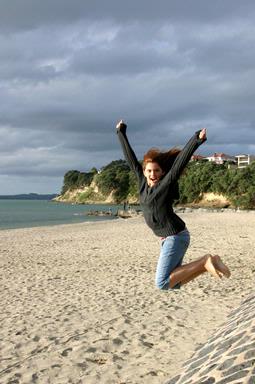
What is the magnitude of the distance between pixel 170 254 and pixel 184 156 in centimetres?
116

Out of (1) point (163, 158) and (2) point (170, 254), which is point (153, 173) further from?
(2) point (170, 254)

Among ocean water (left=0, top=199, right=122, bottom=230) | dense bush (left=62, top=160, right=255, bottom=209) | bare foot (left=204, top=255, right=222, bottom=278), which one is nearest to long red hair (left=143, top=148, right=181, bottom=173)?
bare foot (left=204, top=255, right=222, bottom=278)

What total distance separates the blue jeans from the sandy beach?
1203 millimetres

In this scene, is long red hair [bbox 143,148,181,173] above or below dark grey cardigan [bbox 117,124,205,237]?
above

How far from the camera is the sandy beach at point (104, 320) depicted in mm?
5887

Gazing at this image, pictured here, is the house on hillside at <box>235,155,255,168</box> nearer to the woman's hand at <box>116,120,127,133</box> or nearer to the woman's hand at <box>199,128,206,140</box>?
the woman's hand at <box>116,120,127,133</box>

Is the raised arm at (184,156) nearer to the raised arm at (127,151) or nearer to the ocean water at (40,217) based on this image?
the raised arm at (127,151)

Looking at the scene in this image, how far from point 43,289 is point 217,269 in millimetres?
7363

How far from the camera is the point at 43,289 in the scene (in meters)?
11.6

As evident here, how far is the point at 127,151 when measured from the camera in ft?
18.0

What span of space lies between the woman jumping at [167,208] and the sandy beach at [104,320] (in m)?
1.30

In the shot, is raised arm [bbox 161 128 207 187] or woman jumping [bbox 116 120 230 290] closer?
raised arm [bbox 161 128 207 187]

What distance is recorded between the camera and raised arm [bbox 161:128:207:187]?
14.9 feet

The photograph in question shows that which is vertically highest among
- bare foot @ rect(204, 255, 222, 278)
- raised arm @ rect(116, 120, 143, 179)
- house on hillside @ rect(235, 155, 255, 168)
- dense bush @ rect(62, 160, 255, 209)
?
house on hillside @ rect(235, 155, 255, 168)
